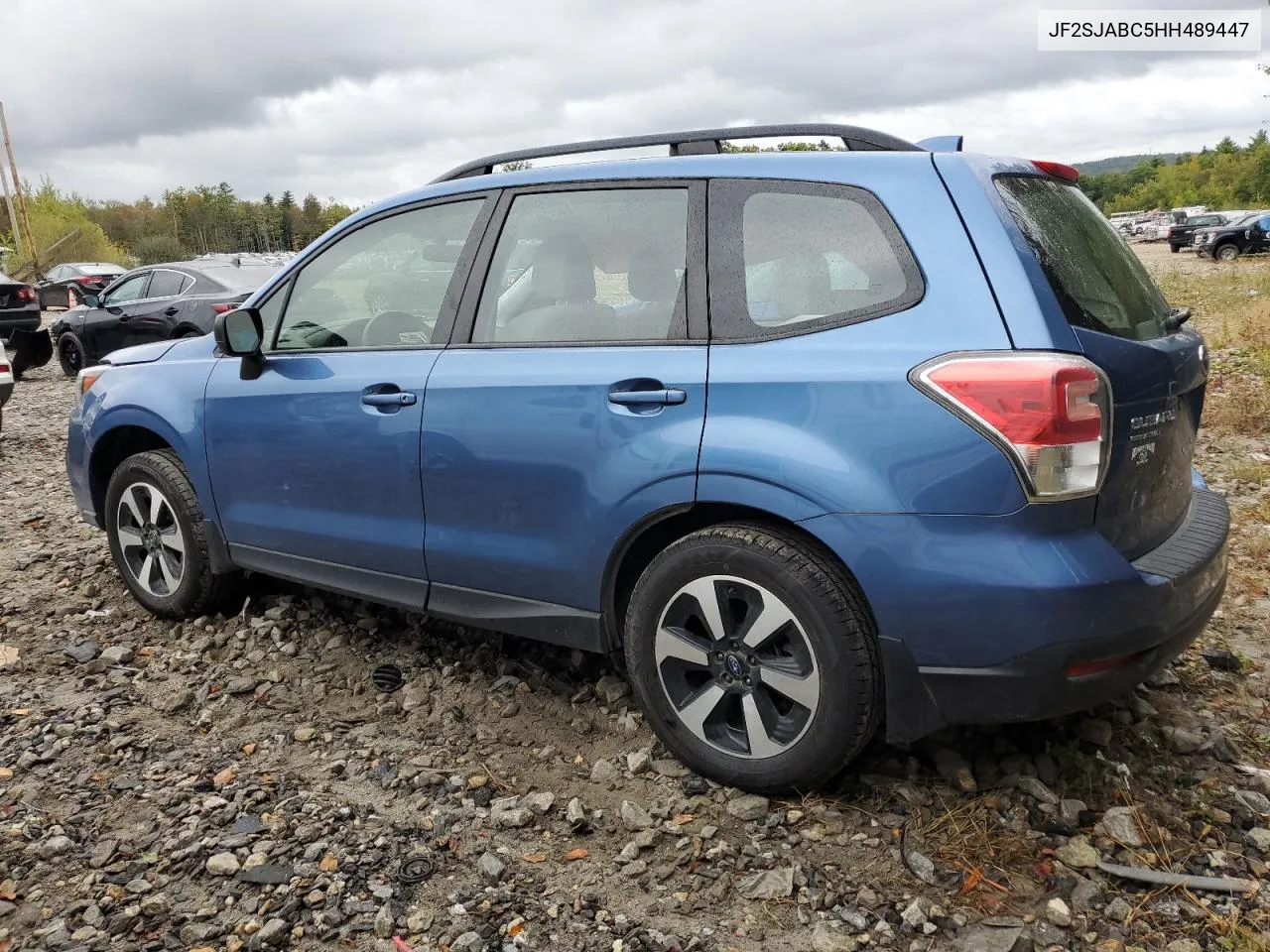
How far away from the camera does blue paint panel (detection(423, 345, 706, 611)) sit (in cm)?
287

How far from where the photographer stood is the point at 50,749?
3418 millimetres

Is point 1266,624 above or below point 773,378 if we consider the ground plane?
below

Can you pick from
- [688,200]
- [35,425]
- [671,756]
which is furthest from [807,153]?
[35,425]

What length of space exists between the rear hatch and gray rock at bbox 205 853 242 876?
2.37 metres

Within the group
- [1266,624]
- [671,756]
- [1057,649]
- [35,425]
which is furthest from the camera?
[35,425]

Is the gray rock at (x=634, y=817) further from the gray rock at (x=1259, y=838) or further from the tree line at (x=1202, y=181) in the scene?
the tree line at (x=1202, y=181)

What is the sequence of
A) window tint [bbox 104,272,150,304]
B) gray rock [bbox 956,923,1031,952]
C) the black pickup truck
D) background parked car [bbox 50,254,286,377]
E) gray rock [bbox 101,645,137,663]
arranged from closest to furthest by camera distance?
1. gray rock [bbox 956,923,1031,952]
2. gray rock [bbox 101,645,137,663]
3. background parked car [bbox 50,254,286,377]
4. window tint [bbox 104,272,150,304]
5. the black pickup truck

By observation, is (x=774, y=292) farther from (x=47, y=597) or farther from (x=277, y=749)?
(x=47, y=597)

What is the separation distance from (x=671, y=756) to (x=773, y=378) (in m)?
1.26

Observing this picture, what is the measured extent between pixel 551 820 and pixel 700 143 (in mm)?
2050

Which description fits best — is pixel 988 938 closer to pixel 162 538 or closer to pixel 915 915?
pixel 915 915

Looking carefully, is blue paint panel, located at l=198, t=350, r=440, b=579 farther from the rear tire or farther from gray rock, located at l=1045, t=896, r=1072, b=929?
the rear tire

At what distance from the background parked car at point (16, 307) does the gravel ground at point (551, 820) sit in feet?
37.7

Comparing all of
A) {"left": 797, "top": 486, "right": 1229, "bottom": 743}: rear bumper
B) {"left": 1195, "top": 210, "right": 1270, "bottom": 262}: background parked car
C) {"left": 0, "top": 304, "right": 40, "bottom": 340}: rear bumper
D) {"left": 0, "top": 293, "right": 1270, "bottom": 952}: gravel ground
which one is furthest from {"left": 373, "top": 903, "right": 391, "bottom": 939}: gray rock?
{"left": 1195, "top": 210, "right": 1270, "bottom": 262}: background parked car
